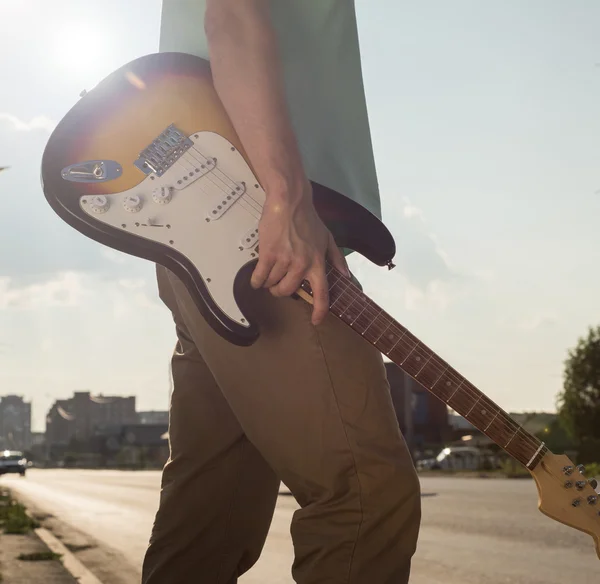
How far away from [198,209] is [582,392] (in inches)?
1796

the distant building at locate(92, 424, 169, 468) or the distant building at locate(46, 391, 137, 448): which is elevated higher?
the distant building at locate(46, 391, 137, 448)

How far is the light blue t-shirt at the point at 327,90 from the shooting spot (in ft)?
8.09

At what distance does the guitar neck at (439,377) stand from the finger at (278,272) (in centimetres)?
16

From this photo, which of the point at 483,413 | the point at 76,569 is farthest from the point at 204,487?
the point at 76,569

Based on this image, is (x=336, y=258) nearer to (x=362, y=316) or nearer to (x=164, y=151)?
(x=362, y=316)

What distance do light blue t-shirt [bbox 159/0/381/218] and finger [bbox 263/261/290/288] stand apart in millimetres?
318

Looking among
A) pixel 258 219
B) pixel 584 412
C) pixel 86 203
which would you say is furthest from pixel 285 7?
pixel 584 412

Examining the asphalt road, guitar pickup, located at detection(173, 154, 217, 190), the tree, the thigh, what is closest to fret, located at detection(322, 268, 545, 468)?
the thigh

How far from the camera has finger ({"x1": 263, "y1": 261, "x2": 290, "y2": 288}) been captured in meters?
2.21

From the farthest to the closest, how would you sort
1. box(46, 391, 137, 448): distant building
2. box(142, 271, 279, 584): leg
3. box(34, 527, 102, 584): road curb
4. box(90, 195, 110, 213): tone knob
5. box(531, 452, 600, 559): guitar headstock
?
box(46, 391, 137, 448): distant building < box(34, 527, 102, 584): road curb < box(142, 271, 279, 584): leg < box(90, 195, 110, 213): tone knob < box(531, 452, 600, 559): guitar headstock

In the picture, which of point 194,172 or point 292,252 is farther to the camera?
point 194,172

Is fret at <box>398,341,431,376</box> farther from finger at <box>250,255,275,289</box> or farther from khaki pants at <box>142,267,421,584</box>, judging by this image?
finger at <box>250,255,275,289</box>

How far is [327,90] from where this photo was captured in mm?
2514

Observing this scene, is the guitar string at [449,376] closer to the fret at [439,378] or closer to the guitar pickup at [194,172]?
the fret at [439,378]
